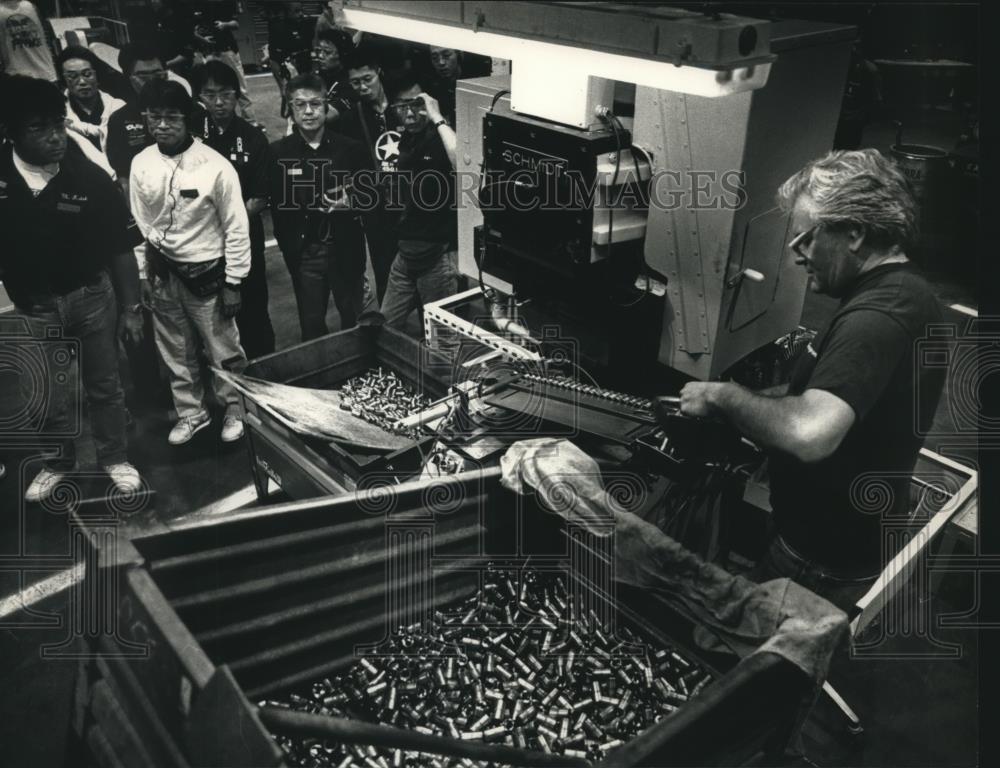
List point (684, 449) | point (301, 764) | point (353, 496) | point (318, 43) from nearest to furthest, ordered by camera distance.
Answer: point (301, 764)
point (353, 496)
point (684, 449)
point (318, 43)

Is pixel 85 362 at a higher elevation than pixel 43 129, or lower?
lower

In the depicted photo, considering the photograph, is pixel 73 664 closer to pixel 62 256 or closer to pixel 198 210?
pixel 62 256

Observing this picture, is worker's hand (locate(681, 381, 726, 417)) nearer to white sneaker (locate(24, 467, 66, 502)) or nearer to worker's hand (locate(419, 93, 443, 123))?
worker's hand (locate(419, 93, 443, 123))

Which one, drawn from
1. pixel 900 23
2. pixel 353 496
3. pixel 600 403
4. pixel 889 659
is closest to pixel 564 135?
pixel 600 403

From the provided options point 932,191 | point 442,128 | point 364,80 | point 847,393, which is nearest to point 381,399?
point 442,128

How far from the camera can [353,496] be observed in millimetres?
2455

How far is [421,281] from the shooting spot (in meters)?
5.11

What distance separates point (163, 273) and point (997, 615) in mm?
4795

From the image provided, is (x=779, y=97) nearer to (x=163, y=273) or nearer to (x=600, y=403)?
(x=600, y=403)

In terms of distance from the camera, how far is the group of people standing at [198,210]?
13.3 feet

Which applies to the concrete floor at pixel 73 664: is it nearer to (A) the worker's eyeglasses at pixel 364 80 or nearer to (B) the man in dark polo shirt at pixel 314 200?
(B) the man in dark polo shirt at pixel 314 200

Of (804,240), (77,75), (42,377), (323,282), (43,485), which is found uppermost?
(77,75)

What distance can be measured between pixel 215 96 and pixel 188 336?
1.54 metres

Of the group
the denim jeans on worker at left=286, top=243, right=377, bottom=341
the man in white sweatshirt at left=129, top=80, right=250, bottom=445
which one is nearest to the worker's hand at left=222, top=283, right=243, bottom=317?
the man in white sweatshirt at left=129, top=80, right=250, bottom=445
